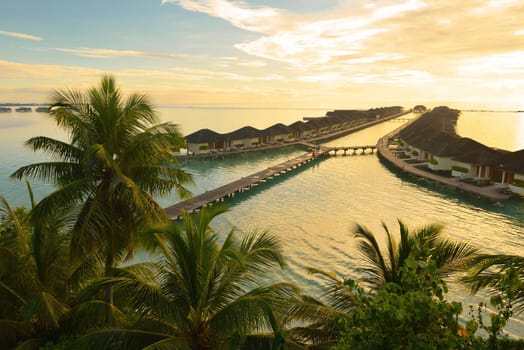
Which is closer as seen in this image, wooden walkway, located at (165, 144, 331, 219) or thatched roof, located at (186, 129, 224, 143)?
wooden walkway, located at (165, 144, 331, 219)

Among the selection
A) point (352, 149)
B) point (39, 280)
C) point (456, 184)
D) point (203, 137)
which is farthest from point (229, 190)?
point (352, 149)

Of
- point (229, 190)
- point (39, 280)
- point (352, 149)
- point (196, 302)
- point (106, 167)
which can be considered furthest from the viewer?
point (352, 149)

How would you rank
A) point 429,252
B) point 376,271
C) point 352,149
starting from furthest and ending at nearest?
point 352,149 → point 376,271 → point 429,252

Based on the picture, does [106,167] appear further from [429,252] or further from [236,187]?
[236,187]

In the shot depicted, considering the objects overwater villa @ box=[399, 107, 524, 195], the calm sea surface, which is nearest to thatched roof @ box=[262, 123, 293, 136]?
the calm sea surface

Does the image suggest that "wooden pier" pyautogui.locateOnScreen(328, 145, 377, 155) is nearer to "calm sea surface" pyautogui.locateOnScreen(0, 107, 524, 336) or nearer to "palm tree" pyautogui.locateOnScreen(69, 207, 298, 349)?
→ "calm sea surface" pyautogui.locateOnScreen(0, 107, 524, 336)

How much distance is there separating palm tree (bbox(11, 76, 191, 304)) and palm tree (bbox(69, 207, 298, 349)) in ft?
4.92

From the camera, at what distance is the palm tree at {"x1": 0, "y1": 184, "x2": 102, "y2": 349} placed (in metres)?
7.07

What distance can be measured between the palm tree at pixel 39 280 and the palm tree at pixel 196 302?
2.21 metres

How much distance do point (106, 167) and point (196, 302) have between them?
3.47m

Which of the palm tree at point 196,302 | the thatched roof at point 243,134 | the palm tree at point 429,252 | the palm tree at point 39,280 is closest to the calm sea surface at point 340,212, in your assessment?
the palm tree at point 429,252

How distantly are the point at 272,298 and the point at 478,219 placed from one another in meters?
22.7

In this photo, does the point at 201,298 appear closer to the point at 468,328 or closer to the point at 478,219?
the point at 468,328

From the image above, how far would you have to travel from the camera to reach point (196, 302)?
5.59 m
